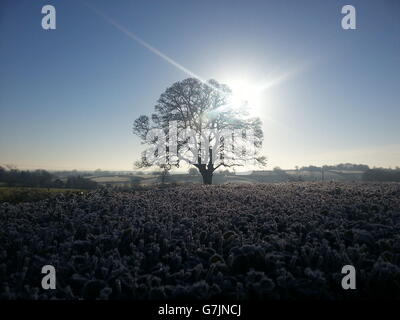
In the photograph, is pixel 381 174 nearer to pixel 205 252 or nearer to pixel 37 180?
pixel 37 180

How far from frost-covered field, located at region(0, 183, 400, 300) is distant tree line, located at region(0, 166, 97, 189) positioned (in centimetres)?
1632

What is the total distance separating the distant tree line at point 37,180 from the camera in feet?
76.5

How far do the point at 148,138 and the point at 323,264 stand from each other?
25137mm

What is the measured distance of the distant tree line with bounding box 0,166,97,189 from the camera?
23328 millimetres

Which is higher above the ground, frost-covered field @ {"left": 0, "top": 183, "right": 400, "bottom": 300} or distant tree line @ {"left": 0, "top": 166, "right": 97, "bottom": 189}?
distant tree line @ {"left": 0, "top": 166, "right": 97, "bottom": 189}

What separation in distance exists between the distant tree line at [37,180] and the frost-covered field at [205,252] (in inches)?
643

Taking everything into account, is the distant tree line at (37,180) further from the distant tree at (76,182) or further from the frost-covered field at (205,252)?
the frost-covered field at (205,252)

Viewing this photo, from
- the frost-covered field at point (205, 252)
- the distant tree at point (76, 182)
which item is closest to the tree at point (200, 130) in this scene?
the distant tree at point (76, 182)

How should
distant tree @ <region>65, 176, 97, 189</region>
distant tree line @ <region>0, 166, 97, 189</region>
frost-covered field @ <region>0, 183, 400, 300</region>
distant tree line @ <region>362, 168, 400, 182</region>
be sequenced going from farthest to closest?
distant tree line @ <region>362, 168, 400, 182</region> → distant tree @ <region>65, 176, 97, 189</region> → distant tree line @ <region>0, 166, 97, 189</region> → frost-covered field @ <region>0, 183, 400, 300</region>

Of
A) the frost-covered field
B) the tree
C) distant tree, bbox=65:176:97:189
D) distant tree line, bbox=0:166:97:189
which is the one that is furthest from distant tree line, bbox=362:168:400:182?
distant tree line, bbox=0:166:97:189

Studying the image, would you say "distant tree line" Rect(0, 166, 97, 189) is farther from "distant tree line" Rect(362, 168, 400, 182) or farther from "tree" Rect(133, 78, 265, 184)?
"distant tree line" Rect(362, 168, 400, 182)

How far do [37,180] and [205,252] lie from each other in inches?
911
